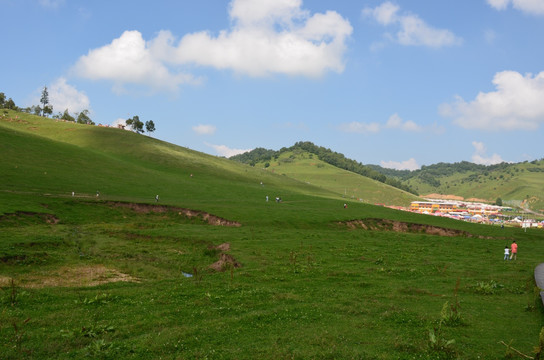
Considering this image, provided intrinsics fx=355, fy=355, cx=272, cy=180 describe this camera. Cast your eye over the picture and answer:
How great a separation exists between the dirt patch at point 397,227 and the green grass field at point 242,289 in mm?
3440

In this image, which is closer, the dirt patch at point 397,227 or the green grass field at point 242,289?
the green grass field at point 242,289

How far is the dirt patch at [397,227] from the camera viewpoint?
72.2 meters

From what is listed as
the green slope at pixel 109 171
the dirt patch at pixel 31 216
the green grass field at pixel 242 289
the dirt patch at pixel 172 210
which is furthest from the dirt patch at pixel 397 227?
the dirt patch at pixel 31 216

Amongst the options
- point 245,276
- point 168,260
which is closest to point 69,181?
point 168,260

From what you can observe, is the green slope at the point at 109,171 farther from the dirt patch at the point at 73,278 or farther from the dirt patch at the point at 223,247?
the dirt patch at the point at 73,278

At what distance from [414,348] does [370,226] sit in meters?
61.1

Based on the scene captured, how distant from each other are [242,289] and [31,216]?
142 ft

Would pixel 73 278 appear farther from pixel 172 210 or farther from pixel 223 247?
pixel 172 210

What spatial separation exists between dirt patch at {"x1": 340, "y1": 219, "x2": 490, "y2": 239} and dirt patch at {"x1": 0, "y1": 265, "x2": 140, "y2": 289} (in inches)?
1959

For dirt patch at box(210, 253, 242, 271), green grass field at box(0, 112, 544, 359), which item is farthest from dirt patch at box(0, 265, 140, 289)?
dirt patch at box(210, 253, 242, 271)

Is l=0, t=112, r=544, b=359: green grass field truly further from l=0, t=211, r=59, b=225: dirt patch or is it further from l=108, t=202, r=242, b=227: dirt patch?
Answer: l=108, t=202, r=242, b=227: dirt patch

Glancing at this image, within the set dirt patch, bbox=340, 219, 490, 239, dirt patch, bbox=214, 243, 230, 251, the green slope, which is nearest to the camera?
dirt patch, bbox=214, 243, 230, 251

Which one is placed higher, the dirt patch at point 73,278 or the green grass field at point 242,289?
the green grass field at point 242,289

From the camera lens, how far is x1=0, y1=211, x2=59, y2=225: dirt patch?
158ft
